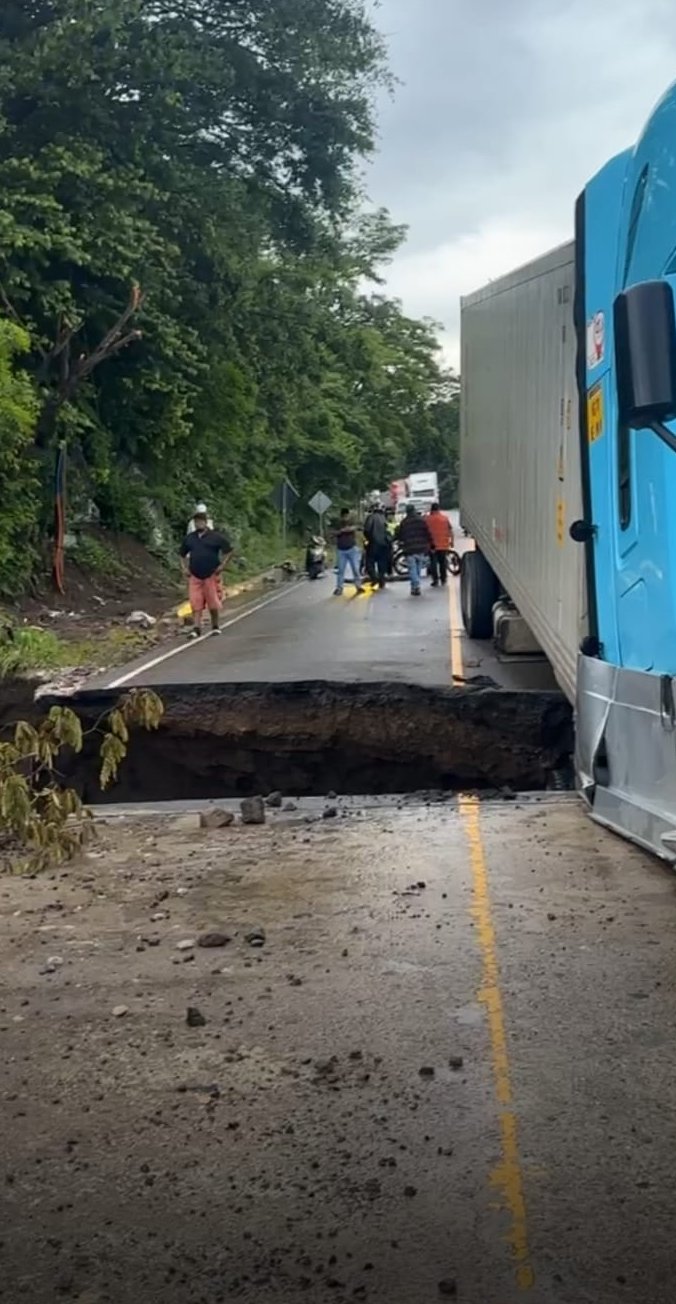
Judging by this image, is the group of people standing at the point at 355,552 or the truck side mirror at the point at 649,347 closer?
the truck side mirror at the point at 649,347

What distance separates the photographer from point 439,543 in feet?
92.3

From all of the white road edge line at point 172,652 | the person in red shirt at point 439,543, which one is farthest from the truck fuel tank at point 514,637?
the person in red shirt at point 439,543

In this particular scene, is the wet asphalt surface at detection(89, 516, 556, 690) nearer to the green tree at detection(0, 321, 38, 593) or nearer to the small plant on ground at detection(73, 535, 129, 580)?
the small plant on ground at detection(73, 535, 129, 580)

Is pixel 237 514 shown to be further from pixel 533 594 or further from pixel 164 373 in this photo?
pixel 533 594

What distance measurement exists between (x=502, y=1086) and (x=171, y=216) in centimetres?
2251

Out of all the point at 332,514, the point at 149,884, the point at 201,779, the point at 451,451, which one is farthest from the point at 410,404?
the point at 149,884

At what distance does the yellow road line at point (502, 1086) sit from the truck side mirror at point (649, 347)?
2.22 metres

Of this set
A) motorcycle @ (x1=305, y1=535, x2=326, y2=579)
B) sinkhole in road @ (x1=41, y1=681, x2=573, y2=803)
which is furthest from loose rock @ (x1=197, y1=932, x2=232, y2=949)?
motorcycle @ (x1=305, y1=535, x2=326, y2=579)

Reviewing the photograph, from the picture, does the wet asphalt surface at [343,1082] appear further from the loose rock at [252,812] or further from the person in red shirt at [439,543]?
the person in red shirt at [439,543]

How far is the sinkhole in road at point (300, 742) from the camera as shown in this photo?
13852 mm

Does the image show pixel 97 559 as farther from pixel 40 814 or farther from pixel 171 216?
pixel 40 814

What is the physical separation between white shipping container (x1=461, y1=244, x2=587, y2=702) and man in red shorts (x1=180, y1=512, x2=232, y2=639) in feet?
13.5

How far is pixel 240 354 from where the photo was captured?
28719mm

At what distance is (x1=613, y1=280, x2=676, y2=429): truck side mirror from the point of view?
4.14 metres
